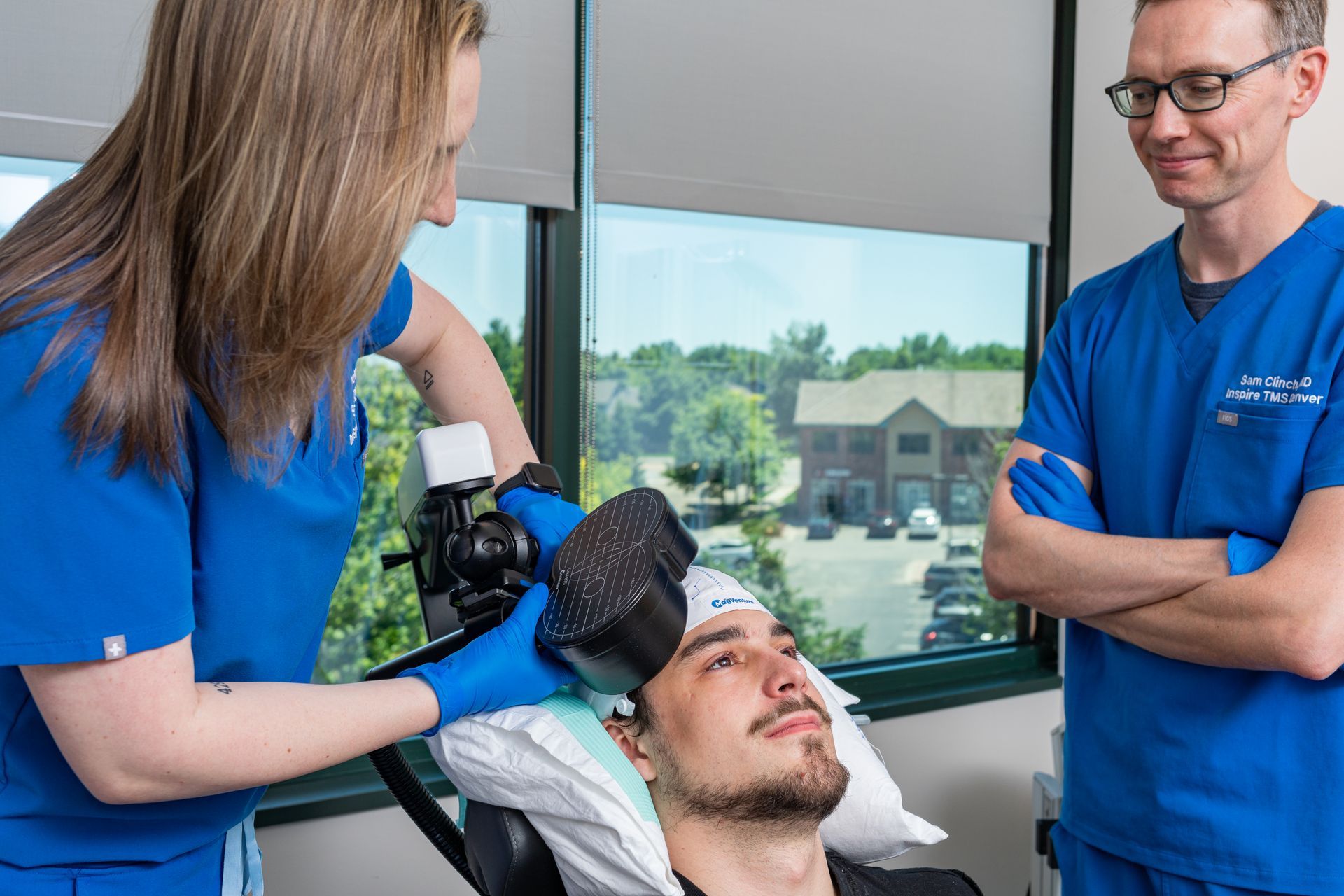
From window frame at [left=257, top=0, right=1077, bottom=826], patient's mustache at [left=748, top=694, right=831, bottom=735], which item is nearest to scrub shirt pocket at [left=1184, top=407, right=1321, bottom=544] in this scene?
patient's mustache at [left=748, top=694, right=831, bottom=735]

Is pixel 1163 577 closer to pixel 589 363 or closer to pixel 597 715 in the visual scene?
pixel 597 715

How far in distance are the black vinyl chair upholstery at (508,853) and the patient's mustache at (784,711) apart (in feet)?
1.03

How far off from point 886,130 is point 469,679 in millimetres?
1927

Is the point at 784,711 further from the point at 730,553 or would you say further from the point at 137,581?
the point at 730,553

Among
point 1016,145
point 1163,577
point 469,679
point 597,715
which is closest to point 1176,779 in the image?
point 1163,577

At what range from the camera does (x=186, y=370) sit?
33.2 inches

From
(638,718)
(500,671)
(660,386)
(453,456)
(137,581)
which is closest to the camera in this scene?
(137,581)

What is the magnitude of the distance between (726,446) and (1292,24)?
149 cm

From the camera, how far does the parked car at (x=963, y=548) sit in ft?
9.45

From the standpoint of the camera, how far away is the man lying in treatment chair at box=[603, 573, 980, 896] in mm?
1325

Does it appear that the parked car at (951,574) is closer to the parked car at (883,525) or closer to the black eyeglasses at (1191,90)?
the parked car at (883,525)

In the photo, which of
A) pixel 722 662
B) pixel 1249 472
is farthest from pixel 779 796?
pixel 1249 472

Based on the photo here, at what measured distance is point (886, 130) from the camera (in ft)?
8.27

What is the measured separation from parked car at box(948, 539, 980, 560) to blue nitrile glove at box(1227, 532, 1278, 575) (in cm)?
155
